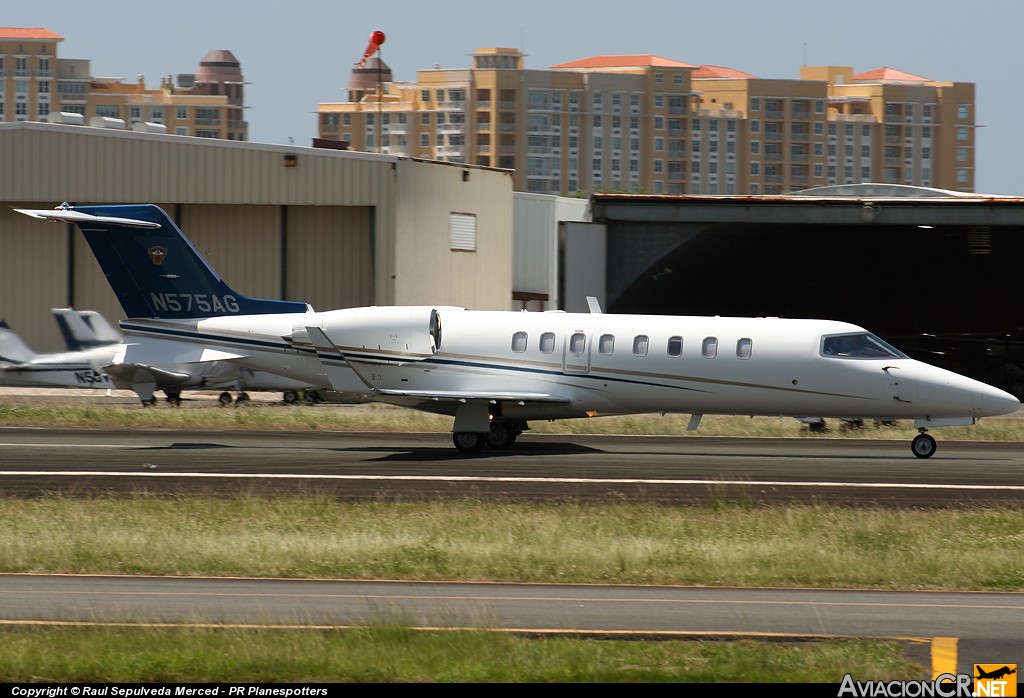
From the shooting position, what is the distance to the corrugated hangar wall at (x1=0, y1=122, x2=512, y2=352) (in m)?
42.2

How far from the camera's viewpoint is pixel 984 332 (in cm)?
4672

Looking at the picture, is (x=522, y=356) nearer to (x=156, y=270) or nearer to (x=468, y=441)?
(x=468, y=441)

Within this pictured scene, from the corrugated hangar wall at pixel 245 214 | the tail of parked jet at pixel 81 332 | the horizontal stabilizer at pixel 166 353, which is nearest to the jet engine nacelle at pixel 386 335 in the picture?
the horizontal stabilizer at pixel 166 353

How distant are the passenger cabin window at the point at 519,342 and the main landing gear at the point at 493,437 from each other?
172cm

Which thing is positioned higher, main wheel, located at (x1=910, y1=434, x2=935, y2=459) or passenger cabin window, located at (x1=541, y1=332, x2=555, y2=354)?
passenger cabin window, located at (x1=541, y1=332, x2=555, y2=354)

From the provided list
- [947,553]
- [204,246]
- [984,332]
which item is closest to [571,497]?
[947,553]

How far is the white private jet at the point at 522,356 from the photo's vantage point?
25.0 meters

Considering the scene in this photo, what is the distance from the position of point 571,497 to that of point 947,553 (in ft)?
20.1

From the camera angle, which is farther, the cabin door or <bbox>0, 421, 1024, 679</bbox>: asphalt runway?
the cabin door

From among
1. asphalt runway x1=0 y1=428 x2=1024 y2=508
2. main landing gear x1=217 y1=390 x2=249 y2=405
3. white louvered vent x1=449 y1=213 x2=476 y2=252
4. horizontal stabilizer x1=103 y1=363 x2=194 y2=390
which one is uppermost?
white louvered vent x1=449 y1=213 x2=476 y2=252

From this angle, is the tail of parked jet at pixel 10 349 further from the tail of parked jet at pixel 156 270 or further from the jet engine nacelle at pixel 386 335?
the jet engine nacelle at pixel 386 335

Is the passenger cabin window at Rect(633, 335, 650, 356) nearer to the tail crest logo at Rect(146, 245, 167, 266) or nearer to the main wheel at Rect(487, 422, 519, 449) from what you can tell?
the main wheel at Rect(487, 422, 519, 449)

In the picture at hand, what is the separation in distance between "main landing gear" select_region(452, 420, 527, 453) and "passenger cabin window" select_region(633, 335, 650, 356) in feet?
10.3

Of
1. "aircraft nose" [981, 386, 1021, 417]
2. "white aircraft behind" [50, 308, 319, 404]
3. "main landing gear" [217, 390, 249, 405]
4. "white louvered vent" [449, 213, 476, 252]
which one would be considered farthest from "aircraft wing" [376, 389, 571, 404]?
"white louvered vent" [449, 213, 476, 252]
